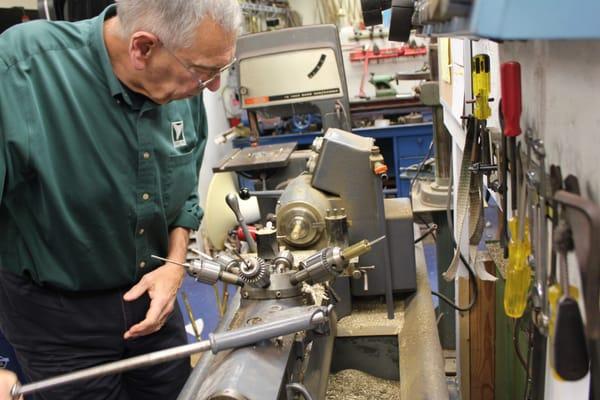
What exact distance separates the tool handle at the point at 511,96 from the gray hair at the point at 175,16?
0.55m

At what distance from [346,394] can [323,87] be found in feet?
5.93

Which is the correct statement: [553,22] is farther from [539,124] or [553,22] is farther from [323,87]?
[323,87]

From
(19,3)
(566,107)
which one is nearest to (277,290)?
(566,107)

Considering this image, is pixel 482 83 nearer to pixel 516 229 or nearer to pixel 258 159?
pixel 516 229

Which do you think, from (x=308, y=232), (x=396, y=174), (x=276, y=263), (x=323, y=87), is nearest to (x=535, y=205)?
(x=276, y=263)

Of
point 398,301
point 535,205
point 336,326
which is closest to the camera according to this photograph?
point 535,205

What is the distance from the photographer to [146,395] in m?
1.42

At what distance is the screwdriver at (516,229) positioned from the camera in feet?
2.14

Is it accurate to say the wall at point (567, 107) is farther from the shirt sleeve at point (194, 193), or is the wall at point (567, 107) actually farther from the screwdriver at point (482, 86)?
the shirt sleeve at point (194, 193)

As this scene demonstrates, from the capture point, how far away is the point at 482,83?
93 cm

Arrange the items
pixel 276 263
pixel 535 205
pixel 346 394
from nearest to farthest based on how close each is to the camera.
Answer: pixel 535 205, pixel 276 263, pixel 346 394

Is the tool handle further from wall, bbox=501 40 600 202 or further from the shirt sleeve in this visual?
the shirt sleeve

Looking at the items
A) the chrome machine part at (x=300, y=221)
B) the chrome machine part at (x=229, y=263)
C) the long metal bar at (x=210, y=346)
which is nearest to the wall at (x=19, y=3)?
the chrome machine part at (x=300, y=221)

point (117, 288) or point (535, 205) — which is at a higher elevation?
point (535, 205)
